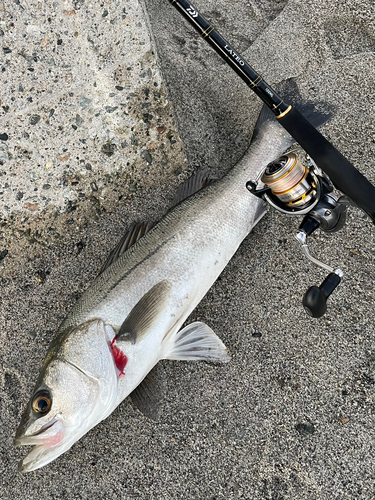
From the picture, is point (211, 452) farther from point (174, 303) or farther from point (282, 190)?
point (282, 190)

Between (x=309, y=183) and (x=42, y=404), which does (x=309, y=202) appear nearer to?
(x=309, y=183)

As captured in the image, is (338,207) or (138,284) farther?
(138,284)

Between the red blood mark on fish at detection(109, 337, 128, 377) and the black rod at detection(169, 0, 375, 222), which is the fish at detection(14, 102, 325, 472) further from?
the black rod at detection(169, 0, 375, 222)

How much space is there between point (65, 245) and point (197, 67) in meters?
1.46

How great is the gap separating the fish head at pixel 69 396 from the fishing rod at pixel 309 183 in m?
0.99

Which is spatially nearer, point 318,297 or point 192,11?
point 318,297

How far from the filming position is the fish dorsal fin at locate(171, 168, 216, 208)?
2.54 metres

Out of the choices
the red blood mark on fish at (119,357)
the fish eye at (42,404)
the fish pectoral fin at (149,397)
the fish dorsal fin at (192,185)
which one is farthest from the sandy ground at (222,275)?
the fish eye at (42,404)

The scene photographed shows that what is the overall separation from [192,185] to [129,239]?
0.48m

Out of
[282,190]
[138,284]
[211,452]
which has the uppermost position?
[282,190]

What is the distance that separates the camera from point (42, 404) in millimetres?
2010

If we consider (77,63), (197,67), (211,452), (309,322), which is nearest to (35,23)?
(77,63)

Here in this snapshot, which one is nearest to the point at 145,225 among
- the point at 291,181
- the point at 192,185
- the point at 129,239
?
the point at 129,239

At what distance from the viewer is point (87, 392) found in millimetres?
2037
